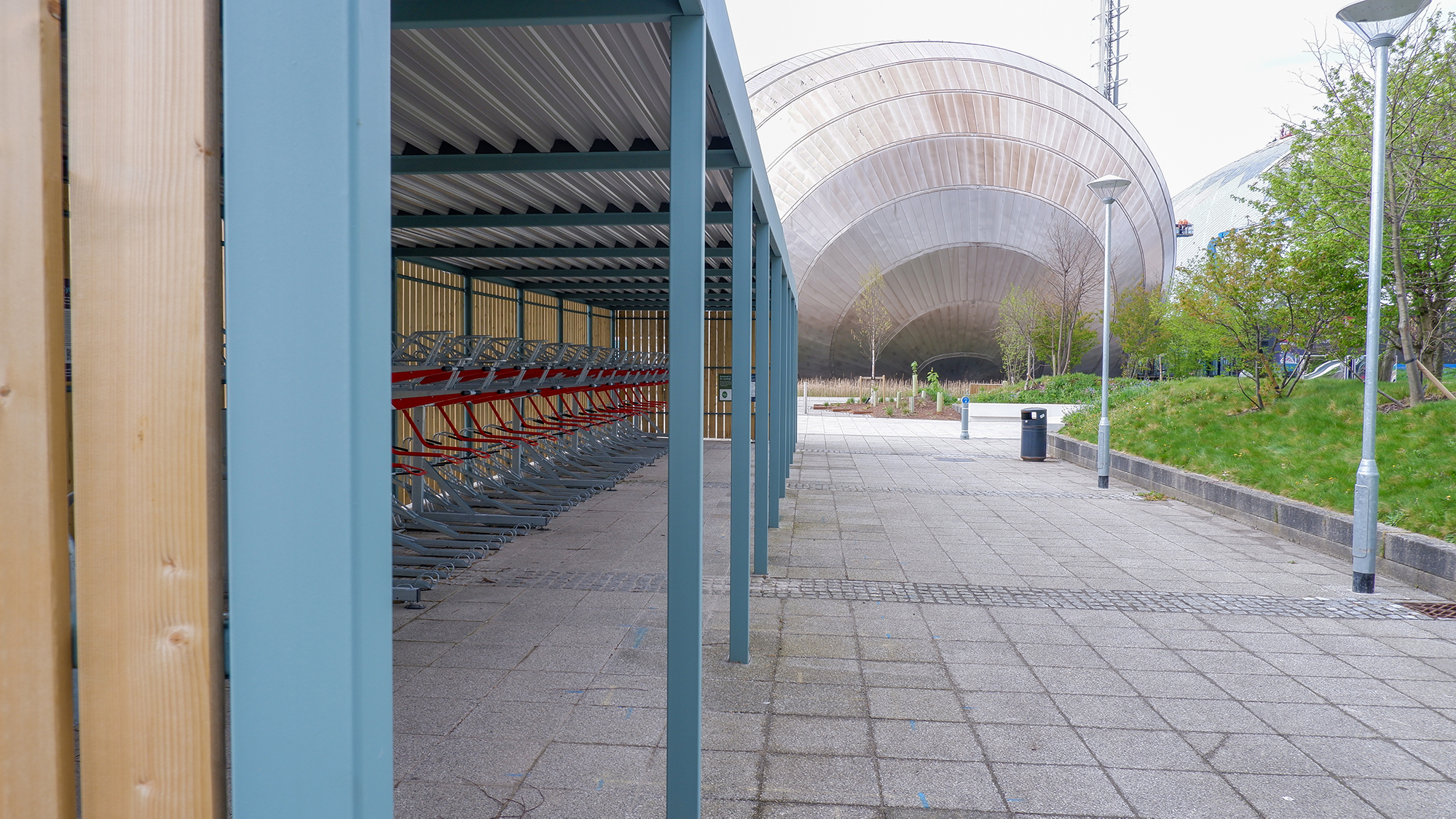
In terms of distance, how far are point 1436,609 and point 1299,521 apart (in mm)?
2346

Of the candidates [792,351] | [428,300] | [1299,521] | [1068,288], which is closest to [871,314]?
[1068,288]

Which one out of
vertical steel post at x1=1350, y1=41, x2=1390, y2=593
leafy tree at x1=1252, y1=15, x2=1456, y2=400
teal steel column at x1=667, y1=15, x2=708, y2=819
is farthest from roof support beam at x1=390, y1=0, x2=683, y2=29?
leafy tree at x1=1252, y1=15, x2=1456, y2=400

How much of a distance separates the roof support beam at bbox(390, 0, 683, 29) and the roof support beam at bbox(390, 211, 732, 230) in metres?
4.98

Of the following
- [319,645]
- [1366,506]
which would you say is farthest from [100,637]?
[1366,506]

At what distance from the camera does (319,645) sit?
1084mm

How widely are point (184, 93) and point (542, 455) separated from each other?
1047cm

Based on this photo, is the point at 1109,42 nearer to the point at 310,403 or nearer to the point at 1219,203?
the point at 1219,203

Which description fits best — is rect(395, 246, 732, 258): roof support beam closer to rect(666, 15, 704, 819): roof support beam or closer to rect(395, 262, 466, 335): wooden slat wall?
rect(395, 262, 466, 335): wooden slat wall

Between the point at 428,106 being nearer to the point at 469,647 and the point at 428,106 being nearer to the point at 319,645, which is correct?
the point at 469,647

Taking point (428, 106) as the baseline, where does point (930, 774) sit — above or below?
below

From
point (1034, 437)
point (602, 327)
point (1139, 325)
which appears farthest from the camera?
point (1139, 325)

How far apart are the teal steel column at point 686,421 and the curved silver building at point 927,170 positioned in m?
37.3

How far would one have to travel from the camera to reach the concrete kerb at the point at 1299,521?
6.22 m

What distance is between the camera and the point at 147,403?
43.7 inches
